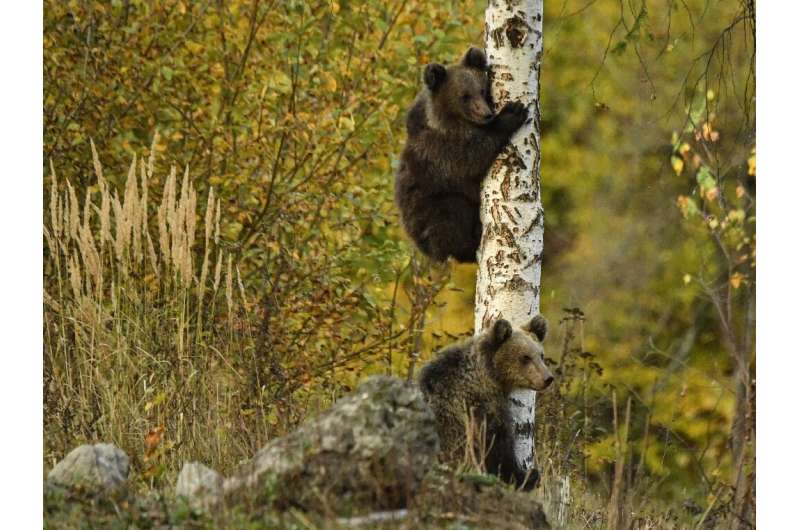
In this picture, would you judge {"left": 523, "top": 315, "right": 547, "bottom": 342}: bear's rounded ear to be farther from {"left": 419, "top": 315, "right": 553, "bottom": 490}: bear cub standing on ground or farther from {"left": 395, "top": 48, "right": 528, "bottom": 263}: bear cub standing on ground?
{"left": 395, "top": 48, "right": 528, "bottom": 263}: bear cub standing on ground

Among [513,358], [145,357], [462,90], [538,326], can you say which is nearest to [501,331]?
[513,358]

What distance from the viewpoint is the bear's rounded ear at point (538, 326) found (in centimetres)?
551

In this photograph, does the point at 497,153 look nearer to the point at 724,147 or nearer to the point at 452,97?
the point at 452,97

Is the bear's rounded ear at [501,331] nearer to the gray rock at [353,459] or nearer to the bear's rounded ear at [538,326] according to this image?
the bear's rounded ear at [538,326]

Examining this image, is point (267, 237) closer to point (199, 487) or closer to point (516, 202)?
point (516, 202)

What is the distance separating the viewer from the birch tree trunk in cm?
552

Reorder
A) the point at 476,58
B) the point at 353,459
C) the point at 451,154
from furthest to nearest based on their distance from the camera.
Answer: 1. the point at 451,154
2. the point at 476,58
3. the point at 353,459

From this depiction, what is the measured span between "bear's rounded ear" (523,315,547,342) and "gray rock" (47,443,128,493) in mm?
1931

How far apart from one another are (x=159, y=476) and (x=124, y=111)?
3.62m

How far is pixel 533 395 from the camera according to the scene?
5.71 m

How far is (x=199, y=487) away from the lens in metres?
4.55

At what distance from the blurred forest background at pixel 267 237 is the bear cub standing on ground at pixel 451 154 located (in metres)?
0.50

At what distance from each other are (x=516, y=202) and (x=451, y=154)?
22.0 inches

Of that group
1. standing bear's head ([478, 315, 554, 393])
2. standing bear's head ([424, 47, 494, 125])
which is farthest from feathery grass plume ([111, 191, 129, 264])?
standing bear's head ([478, 315, 554, 393])
